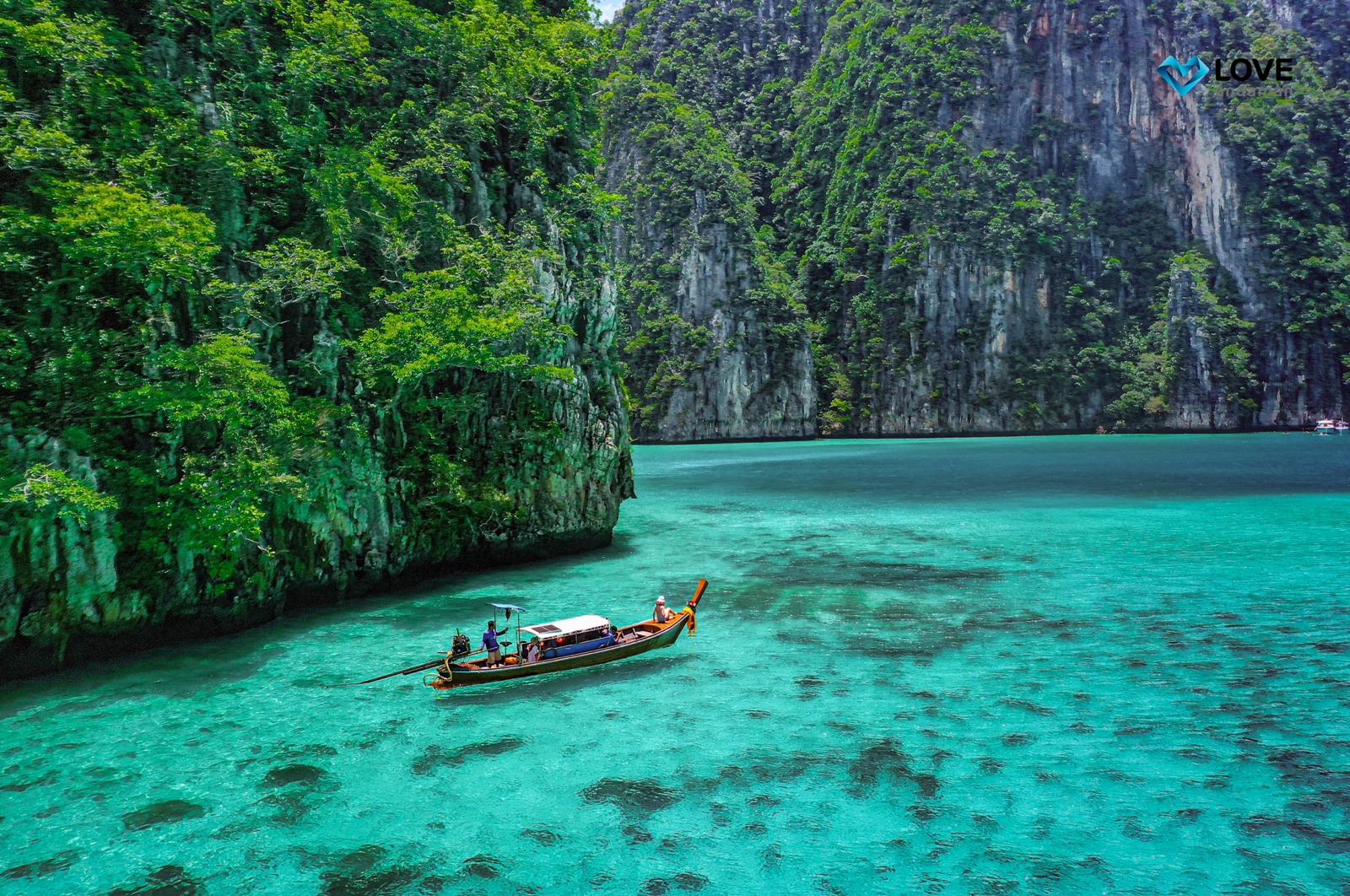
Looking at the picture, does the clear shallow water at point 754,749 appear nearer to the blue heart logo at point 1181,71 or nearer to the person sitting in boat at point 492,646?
the person sitting in boat at point 492,646

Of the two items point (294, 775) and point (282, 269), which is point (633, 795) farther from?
point (282, 269)

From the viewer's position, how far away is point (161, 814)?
29.5 ft

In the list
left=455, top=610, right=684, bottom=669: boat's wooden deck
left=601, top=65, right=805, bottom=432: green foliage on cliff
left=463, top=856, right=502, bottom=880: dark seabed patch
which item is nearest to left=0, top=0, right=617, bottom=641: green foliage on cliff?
left=455, top=610, right=684, bottom=669: boat's wooden deck

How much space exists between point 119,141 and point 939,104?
115022 millimetres

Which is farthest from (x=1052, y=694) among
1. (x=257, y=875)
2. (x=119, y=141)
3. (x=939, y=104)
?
(x=939, y=104)

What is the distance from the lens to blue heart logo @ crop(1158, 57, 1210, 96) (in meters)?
94.1

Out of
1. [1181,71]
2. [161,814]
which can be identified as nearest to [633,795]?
[161,814]

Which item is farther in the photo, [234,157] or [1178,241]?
[1178,241]

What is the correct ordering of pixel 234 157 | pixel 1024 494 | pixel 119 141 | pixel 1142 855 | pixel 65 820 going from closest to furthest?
pixel 1142 855
pixel 65 820
pixel 119 141
pixel 234 157
pixel 1024 494

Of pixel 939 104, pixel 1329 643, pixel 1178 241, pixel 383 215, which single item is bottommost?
pixel 1329 643

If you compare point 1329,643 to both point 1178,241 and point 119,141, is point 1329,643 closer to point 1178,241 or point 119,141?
point 119,141

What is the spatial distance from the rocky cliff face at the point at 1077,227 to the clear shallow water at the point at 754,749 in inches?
3302

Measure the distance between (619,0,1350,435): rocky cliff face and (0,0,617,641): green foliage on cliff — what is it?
7885 cm

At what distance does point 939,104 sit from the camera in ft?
351
